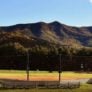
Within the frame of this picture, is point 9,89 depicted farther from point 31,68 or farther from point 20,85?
point 31,68

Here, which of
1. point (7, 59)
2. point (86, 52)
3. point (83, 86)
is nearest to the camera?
point (83, 86)

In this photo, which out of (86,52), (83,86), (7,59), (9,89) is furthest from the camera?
(86,52)

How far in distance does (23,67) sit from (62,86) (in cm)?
4551

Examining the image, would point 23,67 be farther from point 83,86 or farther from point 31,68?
point 83,86

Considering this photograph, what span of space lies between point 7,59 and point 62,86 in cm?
4556

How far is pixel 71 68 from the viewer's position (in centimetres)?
8194

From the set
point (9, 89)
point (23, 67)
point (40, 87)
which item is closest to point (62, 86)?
point (40, 87)

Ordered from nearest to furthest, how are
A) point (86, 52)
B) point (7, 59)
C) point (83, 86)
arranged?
point (83, 86), point (7, 59), point (86, 52)

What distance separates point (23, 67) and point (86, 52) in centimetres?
2236

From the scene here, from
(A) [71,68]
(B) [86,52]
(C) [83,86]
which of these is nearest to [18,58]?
(A) [71,68]

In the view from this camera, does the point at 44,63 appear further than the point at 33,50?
No

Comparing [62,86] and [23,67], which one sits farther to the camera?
[23,67]

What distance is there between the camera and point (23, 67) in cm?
8006

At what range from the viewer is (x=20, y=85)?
34.7 meters
